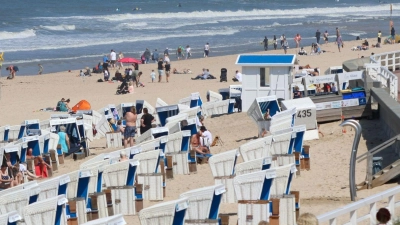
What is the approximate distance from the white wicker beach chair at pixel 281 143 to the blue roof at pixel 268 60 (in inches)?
280

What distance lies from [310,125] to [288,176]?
23.0 ft

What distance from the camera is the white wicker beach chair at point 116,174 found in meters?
12.2

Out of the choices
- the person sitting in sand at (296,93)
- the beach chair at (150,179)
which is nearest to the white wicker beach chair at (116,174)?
the beach chair at (150,179)

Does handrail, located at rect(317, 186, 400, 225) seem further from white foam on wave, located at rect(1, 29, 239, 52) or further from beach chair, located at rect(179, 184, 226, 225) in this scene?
white foam on wave, located at rect(1, 29, 239, 52)

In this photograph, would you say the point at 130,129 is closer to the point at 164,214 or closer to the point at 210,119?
the point at 210,119

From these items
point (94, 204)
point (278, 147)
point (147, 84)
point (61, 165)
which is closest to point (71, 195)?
point (94, 204)

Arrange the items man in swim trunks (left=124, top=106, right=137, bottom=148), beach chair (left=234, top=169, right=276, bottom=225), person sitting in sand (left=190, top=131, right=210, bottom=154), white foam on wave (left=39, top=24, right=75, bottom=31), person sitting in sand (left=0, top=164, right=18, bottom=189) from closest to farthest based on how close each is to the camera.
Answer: beach chair (left=234, top=169, right=276, bottom=225) → person sitting in sand (left=0, top=164, right=18, bottom=189) → person sitting in sand (left=190, top=131, right=210, bottom=154) → man in swim trunks (left=124, top=106, right=137, bottom=148) → white foam on wave (left=39, top=24, right=75, bottom=31)

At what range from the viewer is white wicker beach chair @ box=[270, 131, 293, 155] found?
1366cm

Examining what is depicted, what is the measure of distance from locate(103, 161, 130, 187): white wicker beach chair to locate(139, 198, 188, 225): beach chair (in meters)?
2.87

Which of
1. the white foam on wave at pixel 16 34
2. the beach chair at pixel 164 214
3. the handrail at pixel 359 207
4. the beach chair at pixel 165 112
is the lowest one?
the white foam on wave at pixel 16 34

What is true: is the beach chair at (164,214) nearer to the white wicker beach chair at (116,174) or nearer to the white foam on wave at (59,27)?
the white wicker beach chair at (116,174)

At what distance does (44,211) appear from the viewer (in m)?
9.84

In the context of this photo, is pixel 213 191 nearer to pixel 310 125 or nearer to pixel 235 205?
pixel 235 205

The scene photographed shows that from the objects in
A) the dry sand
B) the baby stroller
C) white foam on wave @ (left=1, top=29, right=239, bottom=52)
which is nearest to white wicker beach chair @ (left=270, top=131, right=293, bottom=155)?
the dry sand
